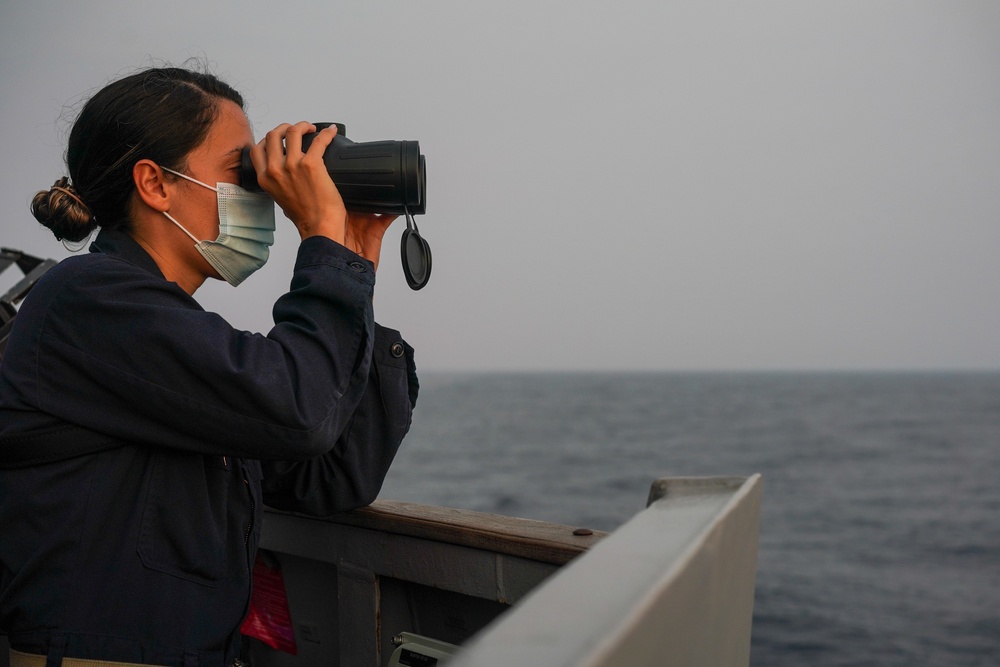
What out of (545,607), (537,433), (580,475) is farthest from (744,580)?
(537,433)

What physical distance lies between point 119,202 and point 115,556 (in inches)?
19.5

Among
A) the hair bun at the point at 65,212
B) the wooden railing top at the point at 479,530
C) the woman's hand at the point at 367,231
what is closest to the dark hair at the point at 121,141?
the hair bun at the point at 65,212

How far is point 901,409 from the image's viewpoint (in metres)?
53.8

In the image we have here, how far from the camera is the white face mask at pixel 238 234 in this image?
47.1 inches

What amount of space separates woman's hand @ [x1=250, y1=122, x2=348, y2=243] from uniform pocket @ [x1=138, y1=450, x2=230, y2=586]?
34cm

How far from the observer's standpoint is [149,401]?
0.92 meters

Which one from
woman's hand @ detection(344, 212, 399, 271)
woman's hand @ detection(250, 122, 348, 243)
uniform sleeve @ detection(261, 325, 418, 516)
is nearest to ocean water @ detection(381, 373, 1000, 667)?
uniform sleeve @ detection(261, 325, 418, 516)

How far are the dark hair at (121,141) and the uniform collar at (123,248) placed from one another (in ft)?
0.13

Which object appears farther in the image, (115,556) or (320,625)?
(320,625)

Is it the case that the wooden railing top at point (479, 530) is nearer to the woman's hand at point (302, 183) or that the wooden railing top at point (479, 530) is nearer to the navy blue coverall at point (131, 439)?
the navy blue coverall at point (131, 439)

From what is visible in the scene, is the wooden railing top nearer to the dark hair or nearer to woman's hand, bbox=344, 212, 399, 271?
woman's hand, bbox=344, 212, 399, 271

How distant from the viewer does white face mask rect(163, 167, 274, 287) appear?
1196 mm

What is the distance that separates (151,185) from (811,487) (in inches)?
1148

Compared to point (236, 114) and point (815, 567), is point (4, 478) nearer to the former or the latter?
point (236, 114)
